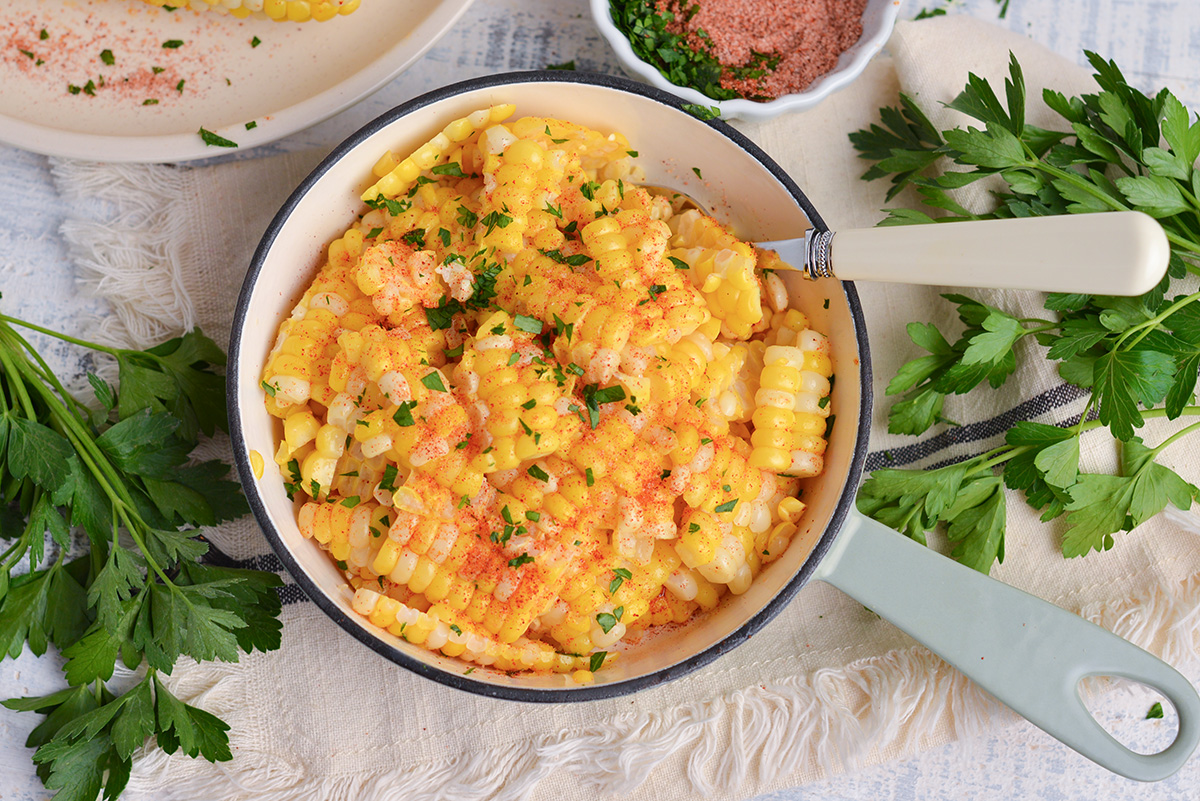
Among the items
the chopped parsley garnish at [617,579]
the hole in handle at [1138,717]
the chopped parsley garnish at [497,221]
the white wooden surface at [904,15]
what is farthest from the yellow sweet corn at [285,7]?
the hole in handle at [1138,717]

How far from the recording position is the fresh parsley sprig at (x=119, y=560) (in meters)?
2.13

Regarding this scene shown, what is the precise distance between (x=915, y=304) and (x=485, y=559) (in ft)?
4.89

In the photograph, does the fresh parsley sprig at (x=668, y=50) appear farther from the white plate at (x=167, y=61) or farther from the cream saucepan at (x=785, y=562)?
the white plate at (x=167, y=61)

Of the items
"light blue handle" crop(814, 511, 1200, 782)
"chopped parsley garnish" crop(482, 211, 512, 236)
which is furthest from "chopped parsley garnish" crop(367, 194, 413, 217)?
"light blue handle" crop(814, 511, 1200, 782)

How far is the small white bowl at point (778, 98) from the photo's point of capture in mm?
2336

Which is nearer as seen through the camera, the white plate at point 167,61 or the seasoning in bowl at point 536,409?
the seasoning in bowl at point 536,409

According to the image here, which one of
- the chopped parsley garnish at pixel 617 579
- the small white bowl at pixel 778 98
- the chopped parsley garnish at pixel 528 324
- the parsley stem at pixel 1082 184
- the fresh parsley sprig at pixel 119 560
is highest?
the small white bowl at pixel 778 98

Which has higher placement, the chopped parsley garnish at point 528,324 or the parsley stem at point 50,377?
the chopped parsley garnish at point 528,324

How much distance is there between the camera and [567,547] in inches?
75.2

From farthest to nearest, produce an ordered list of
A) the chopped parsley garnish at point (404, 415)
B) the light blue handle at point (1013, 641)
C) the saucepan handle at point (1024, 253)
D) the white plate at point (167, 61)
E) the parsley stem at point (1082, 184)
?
the white plate at point (167, 61), the parsley stem at point (1082, 184), the light blue handle at point (1013, 641), the chopped parsley garnish at point (404, 415), the saucepan handle at point (1024, 253)

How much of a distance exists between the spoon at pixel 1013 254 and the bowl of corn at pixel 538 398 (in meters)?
0.13

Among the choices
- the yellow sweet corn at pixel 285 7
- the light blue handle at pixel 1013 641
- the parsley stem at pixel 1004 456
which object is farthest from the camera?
the yellow sweet corn at pixel 285 7

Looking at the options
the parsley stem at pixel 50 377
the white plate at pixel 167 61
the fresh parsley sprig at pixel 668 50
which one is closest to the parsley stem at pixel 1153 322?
the fresh parsley sprig at pixel 668 50

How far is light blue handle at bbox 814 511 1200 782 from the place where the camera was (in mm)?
1955
